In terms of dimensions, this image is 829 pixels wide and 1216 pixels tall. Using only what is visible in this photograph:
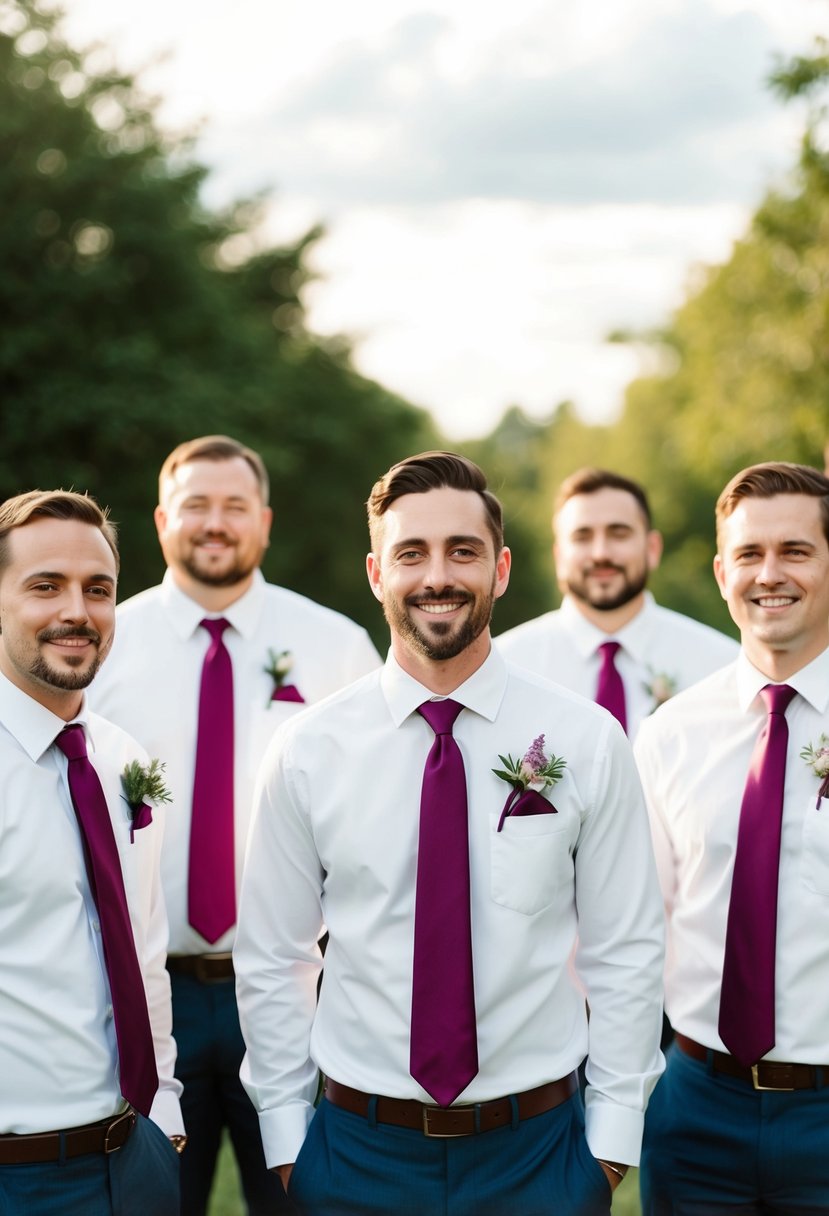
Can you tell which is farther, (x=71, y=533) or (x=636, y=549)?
(x=636, y=549)

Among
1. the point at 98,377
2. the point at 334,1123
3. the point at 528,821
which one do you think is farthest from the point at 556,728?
the point at 98,377

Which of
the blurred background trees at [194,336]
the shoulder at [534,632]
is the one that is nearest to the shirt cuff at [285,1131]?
the shoulder at [534,632]

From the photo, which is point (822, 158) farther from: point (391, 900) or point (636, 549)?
point (391, 900)

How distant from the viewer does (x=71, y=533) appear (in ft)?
12.6

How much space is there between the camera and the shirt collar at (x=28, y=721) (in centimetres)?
367

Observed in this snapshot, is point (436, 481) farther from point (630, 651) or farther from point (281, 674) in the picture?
point (630, 651)

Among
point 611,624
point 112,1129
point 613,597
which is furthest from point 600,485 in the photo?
point 112,1129

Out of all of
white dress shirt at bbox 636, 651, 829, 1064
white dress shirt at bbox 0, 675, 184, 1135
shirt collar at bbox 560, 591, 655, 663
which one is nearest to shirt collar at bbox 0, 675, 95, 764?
white dress shirt at bbox 0, 675, 184, 1135

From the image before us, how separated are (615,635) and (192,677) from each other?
2.05 m

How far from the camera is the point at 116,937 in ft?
11.9

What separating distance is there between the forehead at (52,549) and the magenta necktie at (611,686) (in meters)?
2.85

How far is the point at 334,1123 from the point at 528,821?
0.97 metres

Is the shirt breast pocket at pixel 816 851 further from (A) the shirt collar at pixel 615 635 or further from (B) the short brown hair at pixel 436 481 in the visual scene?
(A) the shirt collar at pixel 615 635

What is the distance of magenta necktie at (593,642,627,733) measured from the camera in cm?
603
